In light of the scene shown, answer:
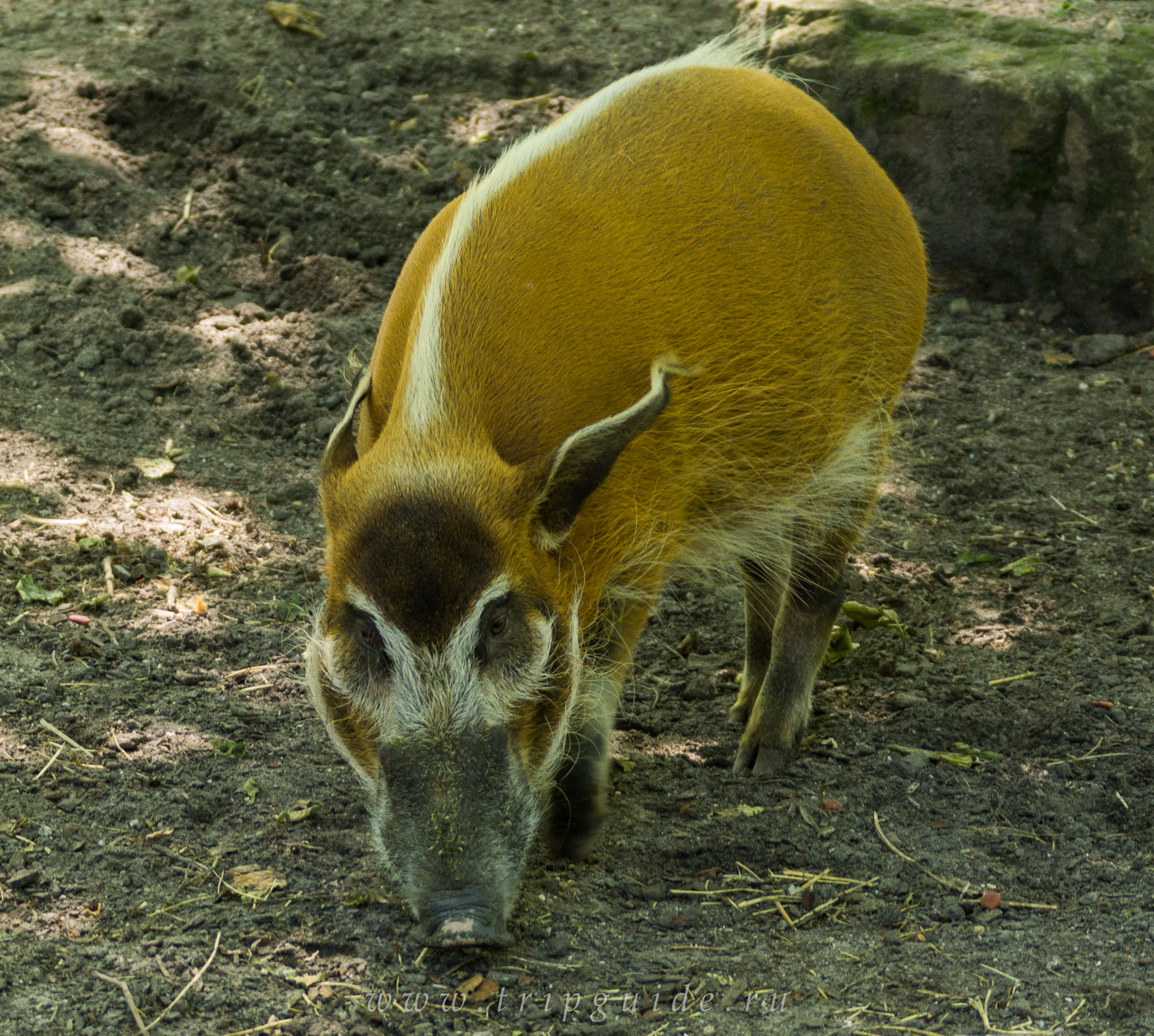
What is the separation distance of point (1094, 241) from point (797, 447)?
3.17m

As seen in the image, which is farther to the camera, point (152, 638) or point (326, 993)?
point (152, 638)

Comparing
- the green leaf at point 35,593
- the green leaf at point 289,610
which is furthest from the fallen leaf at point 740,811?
→ the green leaf at point 35,593

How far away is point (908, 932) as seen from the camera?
9.75ft

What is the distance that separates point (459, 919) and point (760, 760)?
5.03ft

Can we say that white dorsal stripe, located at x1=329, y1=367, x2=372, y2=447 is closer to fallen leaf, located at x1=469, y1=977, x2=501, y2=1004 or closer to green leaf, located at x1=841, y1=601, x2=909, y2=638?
fallen leaf, located at x1=469, y1=977, x2=501, y2=1004

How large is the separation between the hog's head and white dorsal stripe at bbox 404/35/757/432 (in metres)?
0.11

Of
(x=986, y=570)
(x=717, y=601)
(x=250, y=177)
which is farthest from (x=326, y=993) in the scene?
(x=250, y=177)

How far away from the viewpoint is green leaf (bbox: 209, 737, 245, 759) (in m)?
3.55

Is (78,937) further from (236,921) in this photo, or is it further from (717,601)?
(717,601)

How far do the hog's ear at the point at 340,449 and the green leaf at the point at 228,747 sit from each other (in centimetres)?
102

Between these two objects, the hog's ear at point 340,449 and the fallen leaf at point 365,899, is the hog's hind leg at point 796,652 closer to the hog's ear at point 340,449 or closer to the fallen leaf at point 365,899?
the fallen leaf at point 365,899

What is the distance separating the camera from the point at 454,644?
265 centimetres

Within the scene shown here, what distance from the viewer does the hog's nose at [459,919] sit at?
8.46 ft

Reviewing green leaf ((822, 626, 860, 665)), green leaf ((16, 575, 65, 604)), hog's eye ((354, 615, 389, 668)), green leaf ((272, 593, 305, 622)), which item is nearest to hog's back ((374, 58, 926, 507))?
hog's eye ((354, 615, 389, 668))
